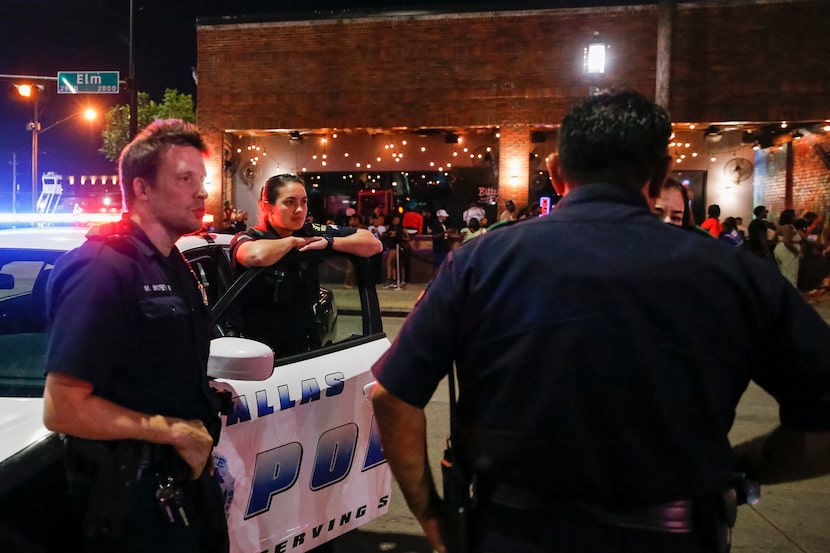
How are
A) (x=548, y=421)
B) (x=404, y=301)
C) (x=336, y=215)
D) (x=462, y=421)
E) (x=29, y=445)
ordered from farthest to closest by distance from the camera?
(x=336, y=215) → (x=404, y=301) → (x=29, y=445) → (x=462, y=421) → (x=548, y=421)

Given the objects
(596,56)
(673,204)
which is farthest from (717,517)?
(596,56)

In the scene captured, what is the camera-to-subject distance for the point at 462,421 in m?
1.58

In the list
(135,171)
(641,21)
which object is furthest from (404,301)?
(135,171)

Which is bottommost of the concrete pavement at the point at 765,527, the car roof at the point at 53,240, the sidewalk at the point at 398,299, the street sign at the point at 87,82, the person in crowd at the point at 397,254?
the concrete pavement at the point at 765,527

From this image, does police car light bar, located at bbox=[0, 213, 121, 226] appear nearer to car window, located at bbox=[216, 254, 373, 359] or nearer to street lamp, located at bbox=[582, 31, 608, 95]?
car window, located at bbox=[216, 254, 373, 359]

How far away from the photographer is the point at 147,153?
2004 mm

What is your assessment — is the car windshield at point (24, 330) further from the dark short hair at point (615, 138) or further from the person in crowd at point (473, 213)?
the person in crowd at point (473, 213)

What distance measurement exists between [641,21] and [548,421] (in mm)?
17619

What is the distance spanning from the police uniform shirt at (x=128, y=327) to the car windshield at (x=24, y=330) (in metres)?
0.62

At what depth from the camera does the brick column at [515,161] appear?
17641 mm

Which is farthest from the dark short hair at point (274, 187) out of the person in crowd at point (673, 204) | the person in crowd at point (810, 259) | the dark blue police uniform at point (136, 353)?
the person in crowd at point (810, 259)

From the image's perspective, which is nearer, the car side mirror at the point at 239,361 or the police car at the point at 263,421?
the police car at the point at 263,421

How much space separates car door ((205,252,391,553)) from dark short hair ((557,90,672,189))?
4.24ft

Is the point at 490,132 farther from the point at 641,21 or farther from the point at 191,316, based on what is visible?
the point at 191,316
